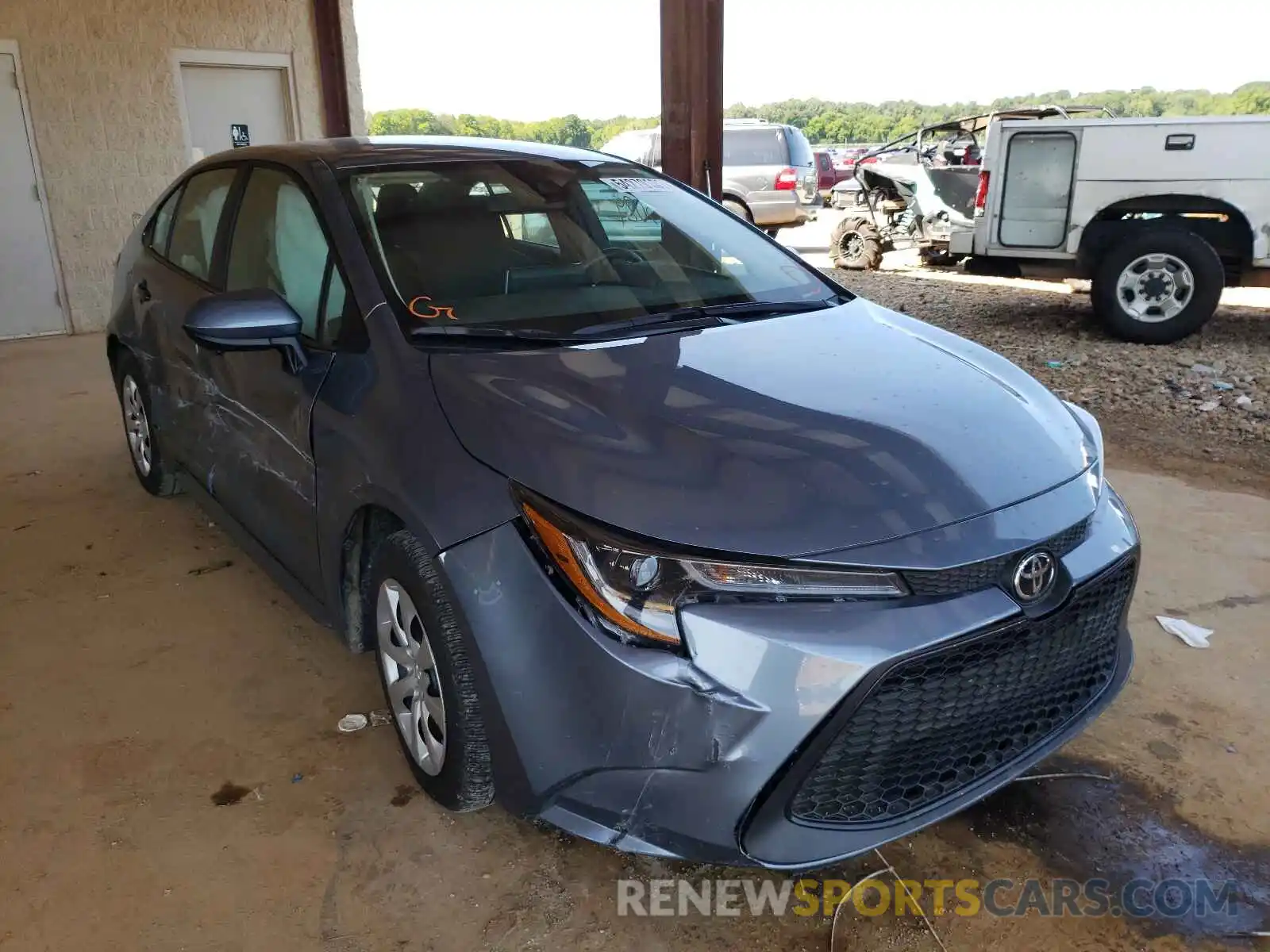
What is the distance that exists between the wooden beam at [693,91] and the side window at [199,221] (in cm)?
288

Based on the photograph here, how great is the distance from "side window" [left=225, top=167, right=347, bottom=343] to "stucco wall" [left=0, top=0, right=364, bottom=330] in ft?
20.5

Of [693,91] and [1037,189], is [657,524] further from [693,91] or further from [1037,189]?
[1037,189]

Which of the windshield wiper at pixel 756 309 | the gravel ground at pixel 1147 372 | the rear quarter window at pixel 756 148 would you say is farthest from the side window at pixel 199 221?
the rear quarter window at pixel 756 148

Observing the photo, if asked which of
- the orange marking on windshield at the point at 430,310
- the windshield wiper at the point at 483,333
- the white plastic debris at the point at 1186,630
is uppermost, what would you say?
the orange marking on windshield at the point at 430,310

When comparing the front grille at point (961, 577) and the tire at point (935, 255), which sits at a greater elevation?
the front grille at point (961, 577)

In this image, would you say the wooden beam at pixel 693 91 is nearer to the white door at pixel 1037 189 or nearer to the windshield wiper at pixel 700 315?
the white door at pixel 1037 189

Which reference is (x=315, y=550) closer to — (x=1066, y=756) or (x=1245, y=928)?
(x=1066, y=756)

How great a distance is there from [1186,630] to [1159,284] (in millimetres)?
4426

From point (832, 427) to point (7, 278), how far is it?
8.37m

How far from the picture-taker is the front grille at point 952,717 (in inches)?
66.3

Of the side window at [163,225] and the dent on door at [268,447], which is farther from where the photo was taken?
the side window at [163,225]

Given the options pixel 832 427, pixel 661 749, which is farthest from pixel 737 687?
pixel 832 427

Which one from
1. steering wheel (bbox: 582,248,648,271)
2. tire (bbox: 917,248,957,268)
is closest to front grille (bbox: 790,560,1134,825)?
steering wheel (bbox: 582,248,648,271)

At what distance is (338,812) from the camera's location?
2.23 metres
